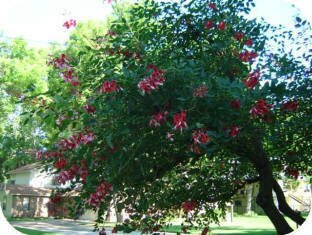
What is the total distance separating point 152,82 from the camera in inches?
102

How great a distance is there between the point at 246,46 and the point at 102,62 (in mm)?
1230

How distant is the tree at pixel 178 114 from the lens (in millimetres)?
2748

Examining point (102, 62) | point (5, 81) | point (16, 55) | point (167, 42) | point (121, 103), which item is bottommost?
point (121, 103)

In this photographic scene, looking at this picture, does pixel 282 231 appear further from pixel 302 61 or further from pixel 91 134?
pixel 91 134

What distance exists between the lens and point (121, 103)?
2787 mm

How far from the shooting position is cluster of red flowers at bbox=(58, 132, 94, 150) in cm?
281

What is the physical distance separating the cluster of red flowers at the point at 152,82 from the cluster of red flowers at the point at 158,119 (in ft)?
0.57

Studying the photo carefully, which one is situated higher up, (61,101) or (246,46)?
(246,46)

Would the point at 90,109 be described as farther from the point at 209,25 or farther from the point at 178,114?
the point at 209,25

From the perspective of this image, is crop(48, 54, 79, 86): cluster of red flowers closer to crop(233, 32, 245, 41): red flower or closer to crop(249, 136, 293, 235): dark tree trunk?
crop(233, 32, 245, 41): red flower

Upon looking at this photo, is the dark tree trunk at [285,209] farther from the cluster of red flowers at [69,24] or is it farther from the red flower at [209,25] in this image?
the cluster of red flowers at [69,24]

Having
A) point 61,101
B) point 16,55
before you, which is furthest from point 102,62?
point 16,55

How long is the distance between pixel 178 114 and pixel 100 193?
28.9 inches

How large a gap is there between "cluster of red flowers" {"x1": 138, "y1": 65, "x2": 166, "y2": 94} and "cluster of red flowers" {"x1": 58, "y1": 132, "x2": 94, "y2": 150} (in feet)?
1.64
